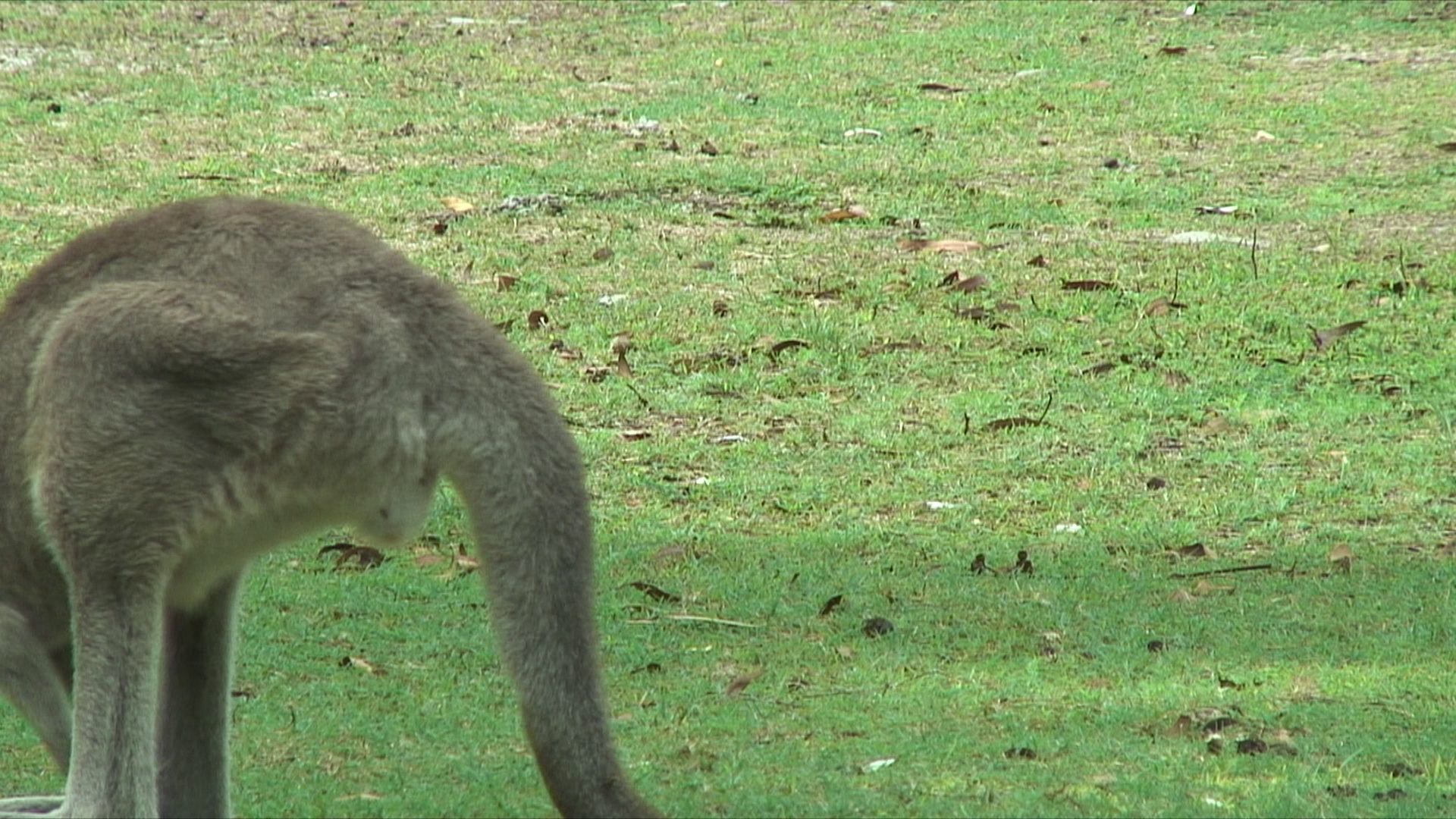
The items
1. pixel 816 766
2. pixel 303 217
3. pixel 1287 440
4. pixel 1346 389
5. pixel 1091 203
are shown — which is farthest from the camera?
pixel 1091 203

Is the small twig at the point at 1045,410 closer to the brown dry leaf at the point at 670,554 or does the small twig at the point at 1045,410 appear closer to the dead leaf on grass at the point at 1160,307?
the dead leaf on grass at the point at 1160,307

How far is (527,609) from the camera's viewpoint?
3.64 meters

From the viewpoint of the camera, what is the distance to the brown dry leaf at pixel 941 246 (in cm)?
928

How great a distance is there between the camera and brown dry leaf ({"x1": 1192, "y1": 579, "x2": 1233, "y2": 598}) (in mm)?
5887

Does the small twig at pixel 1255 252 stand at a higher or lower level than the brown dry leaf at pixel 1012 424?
lower

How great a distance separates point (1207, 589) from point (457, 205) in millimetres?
4820

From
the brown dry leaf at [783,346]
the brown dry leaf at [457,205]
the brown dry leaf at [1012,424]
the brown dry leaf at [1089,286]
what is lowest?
the brown dry leaf at [1012,424]

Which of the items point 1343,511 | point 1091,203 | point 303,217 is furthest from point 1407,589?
point 1091,203

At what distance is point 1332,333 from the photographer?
8.27 metres

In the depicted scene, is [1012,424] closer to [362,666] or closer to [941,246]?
[941,246]

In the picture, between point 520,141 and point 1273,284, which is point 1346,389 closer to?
point 1273,284

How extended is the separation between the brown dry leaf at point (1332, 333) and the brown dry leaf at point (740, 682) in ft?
12.1

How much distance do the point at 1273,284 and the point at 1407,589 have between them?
308 centimetres

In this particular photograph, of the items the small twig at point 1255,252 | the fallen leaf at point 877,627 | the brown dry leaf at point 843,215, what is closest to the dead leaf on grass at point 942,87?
the brown dry leaf at point 843,215
